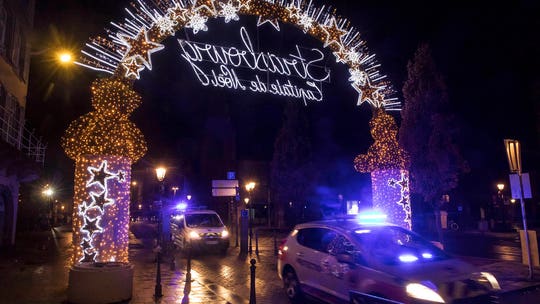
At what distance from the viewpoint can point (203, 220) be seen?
18.3m

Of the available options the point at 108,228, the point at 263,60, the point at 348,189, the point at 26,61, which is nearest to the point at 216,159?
the point at 348,189

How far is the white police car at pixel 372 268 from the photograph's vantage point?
5.84m

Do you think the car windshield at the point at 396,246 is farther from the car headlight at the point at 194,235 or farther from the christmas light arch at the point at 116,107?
the car headlight at the point at 194,235

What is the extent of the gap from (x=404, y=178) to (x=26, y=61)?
17502mm

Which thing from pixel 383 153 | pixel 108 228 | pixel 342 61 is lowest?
pixel 108 228

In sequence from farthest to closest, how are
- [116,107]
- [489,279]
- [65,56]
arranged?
[65,56]
[116,107]
[489,279]

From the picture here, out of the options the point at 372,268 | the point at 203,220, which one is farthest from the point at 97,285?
the point at 203,220

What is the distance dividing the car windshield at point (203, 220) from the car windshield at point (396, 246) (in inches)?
445

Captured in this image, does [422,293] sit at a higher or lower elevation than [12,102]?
lower

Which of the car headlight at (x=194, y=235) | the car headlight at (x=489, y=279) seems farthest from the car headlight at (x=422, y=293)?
the car headlight at (x=194, y=235)

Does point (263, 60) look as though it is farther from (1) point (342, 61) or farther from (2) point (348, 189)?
(2) point (348, 189)

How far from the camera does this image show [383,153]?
42.5 feet

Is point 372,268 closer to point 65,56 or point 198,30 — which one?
point 198,30

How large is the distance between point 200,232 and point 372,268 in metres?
11.4
